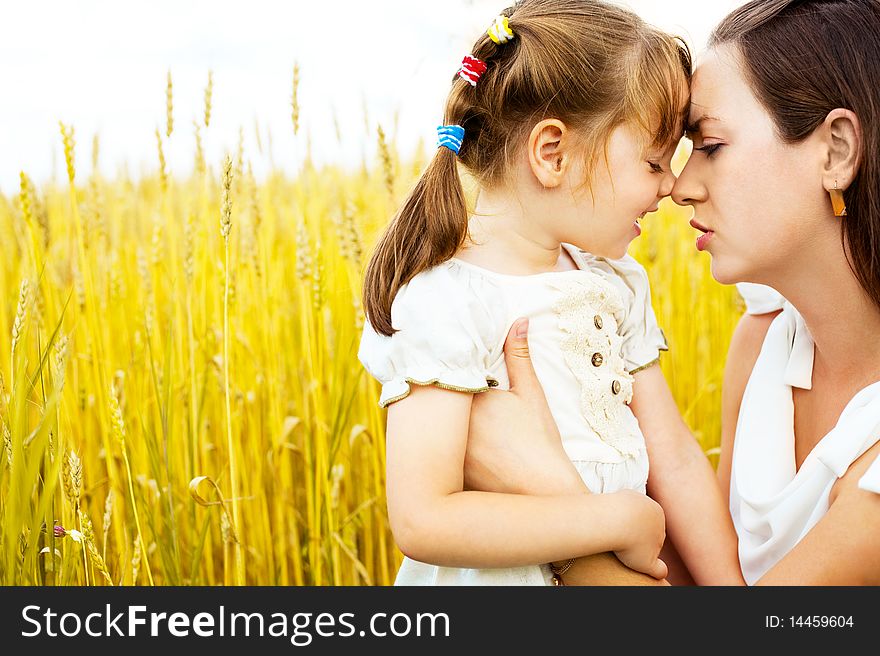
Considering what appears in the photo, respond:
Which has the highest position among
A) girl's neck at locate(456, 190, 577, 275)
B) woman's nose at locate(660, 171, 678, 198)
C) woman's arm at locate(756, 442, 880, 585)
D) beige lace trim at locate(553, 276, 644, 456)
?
woman's nose at locate(660, 171, 678, 198)

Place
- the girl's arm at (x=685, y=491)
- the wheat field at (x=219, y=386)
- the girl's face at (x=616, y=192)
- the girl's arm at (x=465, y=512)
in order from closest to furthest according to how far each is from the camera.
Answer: the girl's arm at (x=465, y=512)
the girl's face at (x=616, y=192)
the girl's arm at (x=685, y=491)
the wheat field at (x=219, y=386)

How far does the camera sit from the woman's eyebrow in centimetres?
114

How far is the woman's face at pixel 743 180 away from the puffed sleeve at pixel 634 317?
0.41ft

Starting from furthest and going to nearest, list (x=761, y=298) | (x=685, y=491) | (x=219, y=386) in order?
1. (x=219, y=386)
2. (x=761, y=298)
3. (x=685, y=491)

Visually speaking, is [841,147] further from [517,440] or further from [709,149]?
[517,440]

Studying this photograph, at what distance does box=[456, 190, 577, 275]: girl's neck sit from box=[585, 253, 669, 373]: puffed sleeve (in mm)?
139

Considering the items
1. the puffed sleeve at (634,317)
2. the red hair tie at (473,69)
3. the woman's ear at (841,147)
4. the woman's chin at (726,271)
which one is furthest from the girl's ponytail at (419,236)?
the woman's ear at (841,147)

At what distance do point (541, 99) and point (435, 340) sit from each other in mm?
365

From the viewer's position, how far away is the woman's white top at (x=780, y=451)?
1091 millimetres

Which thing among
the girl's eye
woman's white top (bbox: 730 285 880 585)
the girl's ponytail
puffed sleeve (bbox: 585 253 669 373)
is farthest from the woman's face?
the girl's ponytail

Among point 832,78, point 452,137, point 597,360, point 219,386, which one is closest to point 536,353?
point 597,360

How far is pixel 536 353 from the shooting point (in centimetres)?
112

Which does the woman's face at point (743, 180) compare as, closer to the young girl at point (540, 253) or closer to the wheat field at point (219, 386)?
the young girl at point (540, 253)

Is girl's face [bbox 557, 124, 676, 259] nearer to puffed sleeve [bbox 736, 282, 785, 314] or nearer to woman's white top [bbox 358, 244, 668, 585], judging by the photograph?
woman's white top [bbox 358, 244, 668, 585]
